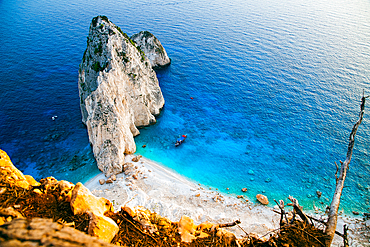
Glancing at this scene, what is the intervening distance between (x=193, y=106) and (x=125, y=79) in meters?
17.0

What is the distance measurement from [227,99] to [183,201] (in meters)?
28.3

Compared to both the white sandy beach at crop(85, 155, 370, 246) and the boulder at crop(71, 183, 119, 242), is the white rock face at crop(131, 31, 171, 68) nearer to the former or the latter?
the white sandy beach at crop(85, 155, 370, 246)

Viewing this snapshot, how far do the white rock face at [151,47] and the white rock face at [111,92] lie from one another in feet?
69.9

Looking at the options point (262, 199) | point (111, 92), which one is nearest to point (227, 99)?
point (262, 199)

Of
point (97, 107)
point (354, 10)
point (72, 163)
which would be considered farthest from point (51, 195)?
point (354, 10)

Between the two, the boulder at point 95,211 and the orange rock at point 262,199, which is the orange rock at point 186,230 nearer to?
the boulder at point 95,211

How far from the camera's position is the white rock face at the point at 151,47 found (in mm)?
55594

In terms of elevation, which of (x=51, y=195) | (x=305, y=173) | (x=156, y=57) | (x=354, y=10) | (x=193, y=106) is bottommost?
(x=305, y=173)

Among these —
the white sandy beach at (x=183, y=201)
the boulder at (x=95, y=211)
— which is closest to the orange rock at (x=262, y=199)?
the white sandy beach at (x=183, y=201)

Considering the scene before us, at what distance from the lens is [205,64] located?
58344mm

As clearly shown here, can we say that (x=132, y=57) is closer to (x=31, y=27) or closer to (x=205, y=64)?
(x=205, y=64)

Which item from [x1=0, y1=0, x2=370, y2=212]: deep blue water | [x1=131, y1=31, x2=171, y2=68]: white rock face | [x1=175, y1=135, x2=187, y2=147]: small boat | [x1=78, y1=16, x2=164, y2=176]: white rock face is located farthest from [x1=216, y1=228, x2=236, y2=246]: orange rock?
[x1=131, y1=31, x2=171, y2=68]: white rock face

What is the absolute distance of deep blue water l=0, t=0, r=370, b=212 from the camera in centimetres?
3062

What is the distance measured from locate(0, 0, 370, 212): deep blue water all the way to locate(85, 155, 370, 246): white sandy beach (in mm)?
2606
